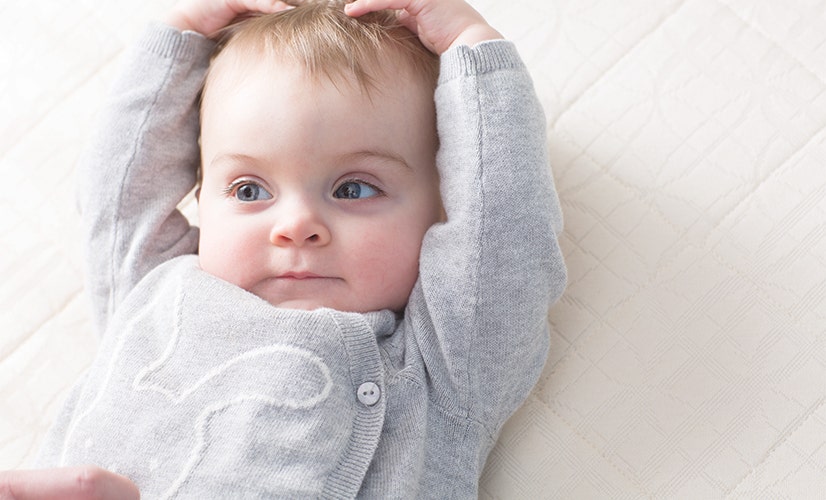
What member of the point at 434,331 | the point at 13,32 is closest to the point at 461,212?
the point at 434,331

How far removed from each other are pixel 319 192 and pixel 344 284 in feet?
0.39

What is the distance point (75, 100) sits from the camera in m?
1.50

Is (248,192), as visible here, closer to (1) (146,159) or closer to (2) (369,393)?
(1) (146,159)

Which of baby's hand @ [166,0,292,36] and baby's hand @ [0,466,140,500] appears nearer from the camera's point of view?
baby's hand @ [0,466,140,500]

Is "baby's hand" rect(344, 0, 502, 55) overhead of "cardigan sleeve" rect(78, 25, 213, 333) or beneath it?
overhead

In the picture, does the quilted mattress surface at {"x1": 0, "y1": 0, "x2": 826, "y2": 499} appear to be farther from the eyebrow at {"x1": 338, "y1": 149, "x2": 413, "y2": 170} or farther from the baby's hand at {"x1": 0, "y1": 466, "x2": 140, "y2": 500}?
the baby's hand at {"x1": 0, "y1": 466, "x2": 140, "y2": 500}

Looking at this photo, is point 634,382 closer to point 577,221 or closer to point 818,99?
point 577,221

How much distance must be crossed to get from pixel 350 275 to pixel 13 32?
86 centimetres

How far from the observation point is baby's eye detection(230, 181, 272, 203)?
116cm

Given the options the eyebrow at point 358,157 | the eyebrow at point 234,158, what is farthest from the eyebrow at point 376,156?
the eyebrow at point 234,158

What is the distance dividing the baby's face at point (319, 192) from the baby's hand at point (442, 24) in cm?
9

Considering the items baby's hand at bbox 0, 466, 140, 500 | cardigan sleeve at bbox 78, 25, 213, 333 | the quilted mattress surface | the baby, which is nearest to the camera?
baby's hand at bbox 0, 466, 140, 500

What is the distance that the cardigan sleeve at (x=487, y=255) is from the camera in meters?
1.09

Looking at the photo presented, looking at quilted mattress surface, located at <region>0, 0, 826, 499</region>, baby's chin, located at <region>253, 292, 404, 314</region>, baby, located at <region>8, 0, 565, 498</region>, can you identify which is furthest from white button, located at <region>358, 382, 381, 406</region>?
quilted mattress surface, located at <region>0, 0, 826, 499</region>
